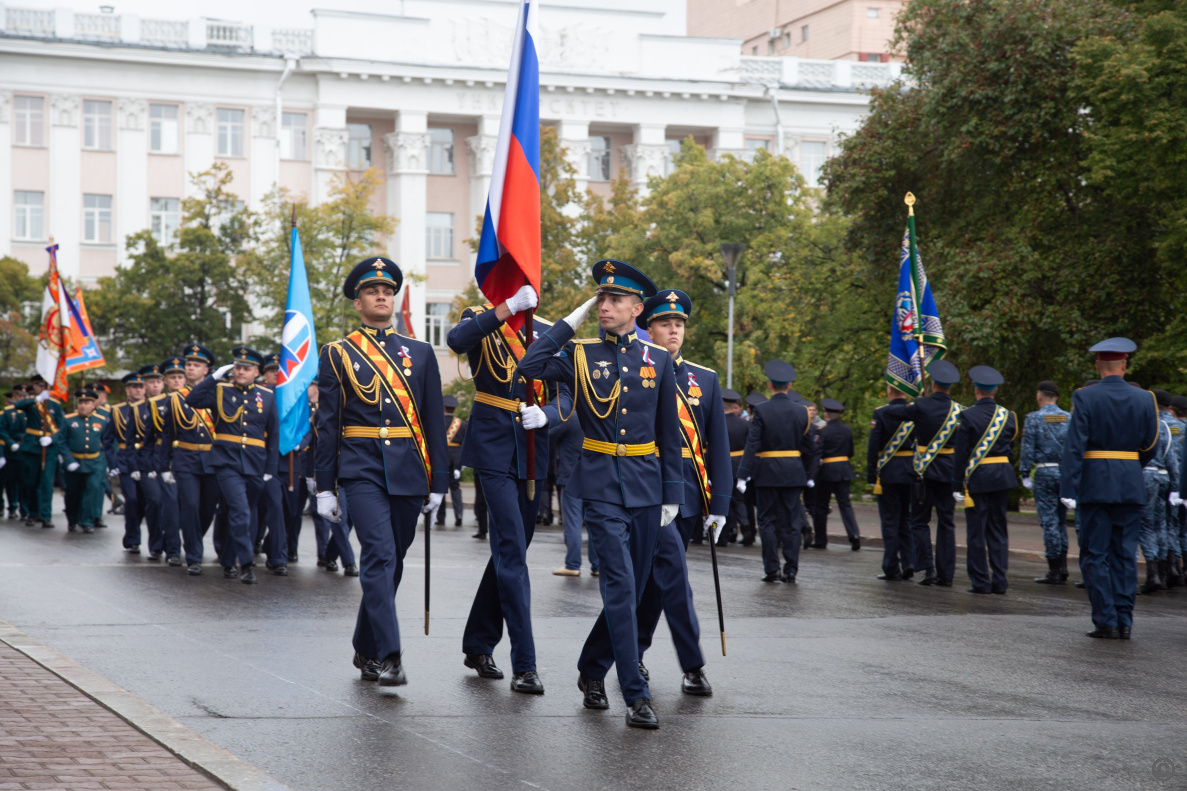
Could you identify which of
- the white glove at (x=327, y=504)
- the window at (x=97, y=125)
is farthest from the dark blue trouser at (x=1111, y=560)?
the window at (x=97, y=125)

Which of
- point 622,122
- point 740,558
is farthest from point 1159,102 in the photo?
point 622,122

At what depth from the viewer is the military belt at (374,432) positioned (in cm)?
790

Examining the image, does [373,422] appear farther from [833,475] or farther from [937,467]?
[833,475]

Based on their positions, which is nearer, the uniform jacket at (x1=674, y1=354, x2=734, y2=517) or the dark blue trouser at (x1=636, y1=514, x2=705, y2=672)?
the dark blue trouser at (x1=636, y1=514, x2=705, y2=672)

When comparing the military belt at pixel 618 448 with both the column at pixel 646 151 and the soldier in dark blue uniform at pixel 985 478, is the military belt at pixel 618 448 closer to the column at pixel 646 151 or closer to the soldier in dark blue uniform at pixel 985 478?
the soldier in dark blue uniform at pixel 985 478

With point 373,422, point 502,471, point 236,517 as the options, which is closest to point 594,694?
point 502,471

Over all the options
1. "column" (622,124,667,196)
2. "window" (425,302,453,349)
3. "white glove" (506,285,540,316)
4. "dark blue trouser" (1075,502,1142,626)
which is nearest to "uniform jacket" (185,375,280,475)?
"white glove" (506,285,540,316)

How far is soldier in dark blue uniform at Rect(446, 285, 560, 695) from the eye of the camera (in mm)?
7656

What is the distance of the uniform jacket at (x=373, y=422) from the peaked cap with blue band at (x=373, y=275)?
30 centimetres

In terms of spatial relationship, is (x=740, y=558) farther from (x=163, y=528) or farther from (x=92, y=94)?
(x=92, y=94)

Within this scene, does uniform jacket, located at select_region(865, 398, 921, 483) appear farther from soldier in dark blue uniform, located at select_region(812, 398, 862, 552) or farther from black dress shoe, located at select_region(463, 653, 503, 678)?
black dress shoe, located at select_region(463, 653, 503, 678)

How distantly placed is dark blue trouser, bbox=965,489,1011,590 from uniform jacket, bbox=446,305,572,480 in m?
7.00

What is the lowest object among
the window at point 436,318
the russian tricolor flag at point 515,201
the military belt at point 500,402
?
the military belt at point 500,402

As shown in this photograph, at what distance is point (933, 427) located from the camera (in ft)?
46.8
